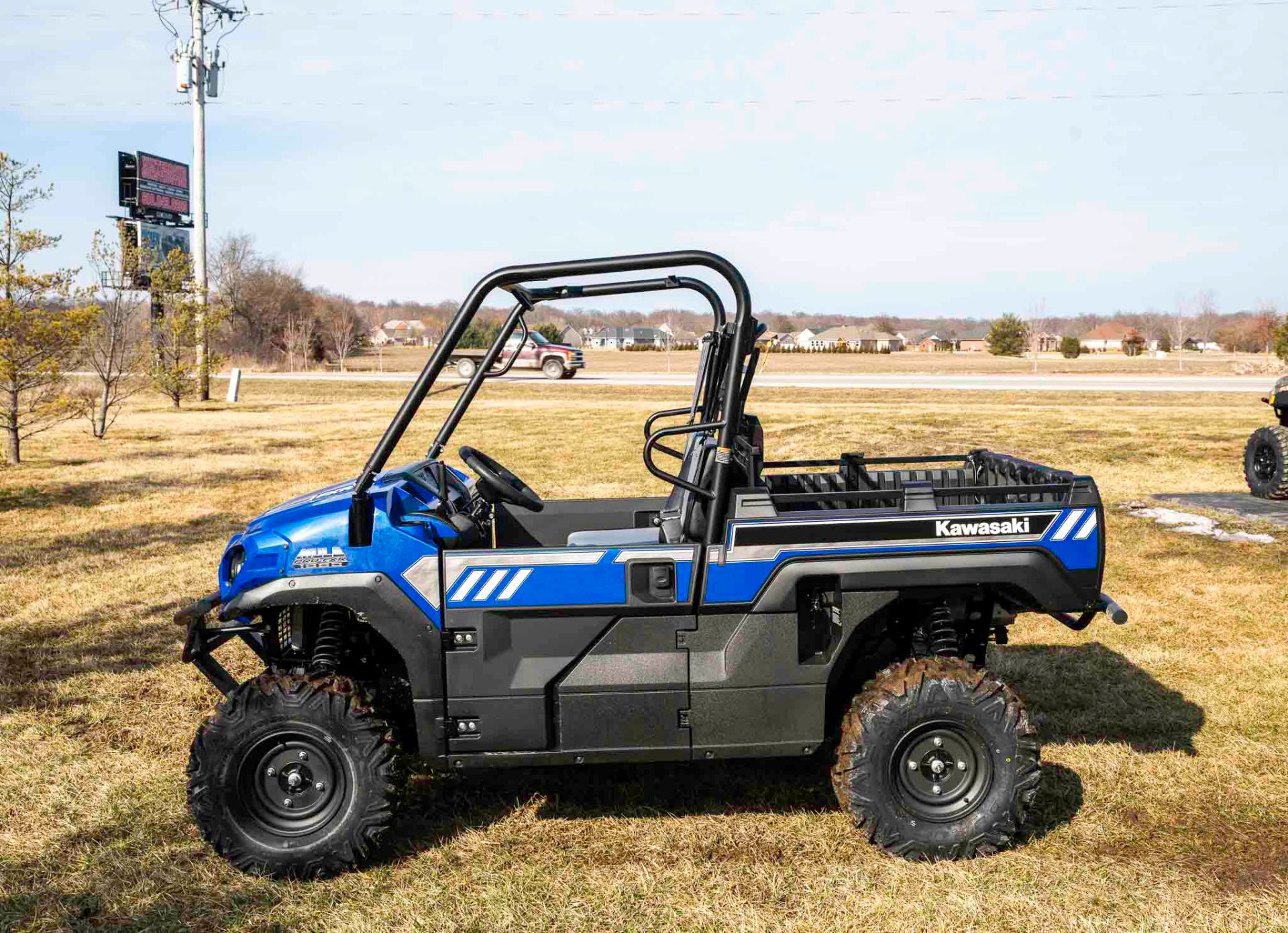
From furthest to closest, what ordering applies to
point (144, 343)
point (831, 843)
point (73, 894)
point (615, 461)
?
point (144, 343) < point (615, 461) < point (831, 843) < point (73, 894)

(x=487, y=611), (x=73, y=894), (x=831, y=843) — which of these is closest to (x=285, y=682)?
(x=487, y=611)

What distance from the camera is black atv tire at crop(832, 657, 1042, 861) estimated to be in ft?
12.3

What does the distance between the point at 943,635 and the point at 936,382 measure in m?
30.5

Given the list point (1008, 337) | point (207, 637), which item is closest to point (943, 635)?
point (207, 637)

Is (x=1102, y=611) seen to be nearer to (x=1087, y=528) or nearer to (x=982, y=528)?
(x=1087, y=528)

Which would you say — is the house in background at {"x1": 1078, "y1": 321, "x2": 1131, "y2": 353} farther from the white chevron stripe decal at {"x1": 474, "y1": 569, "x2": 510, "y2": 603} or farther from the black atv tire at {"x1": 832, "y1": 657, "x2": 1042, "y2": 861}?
the white chevron stripe decal at {"x1": 474, "y1": 569, "x2": 510, "y2": 603}

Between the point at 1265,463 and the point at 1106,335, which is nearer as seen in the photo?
the point at 1265,463

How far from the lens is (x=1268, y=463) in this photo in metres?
11.2

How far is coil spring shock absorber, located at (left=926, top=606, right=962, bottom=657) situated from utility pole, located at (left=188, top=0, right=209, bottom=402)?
2271cm

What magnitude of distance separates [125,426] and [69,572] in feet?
43.9

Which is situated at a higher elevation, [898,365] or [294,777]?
[898,365]

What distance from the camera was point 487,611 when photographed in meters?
3.68

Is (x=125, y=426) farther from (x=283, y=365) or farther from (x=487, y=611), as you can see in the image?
(x=283, y=365)

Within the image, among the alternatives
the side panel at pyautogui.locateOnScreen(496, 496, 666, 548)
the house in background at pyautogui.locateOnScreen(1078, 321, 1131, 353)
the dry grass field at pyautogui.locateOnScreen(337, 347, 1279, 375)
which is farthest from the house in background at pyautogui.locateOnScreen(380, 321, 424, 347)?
the side panel at pyautogui.locateOnScreen(496, 496, 666, 548)
